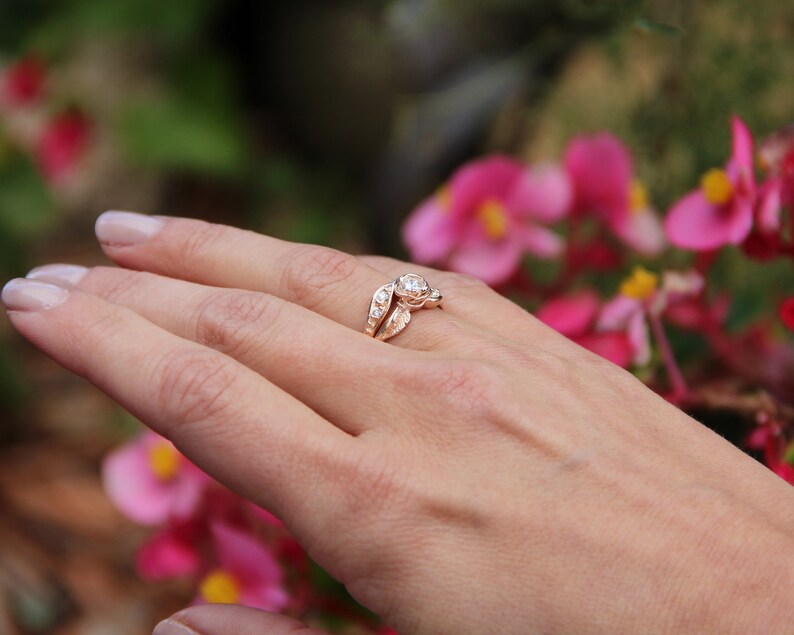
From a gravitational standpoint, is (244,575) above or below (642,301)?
below

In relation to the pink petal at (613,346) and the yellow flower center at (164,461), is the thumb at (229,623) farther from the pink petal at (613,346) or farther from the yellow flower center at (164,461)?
the pink petal at (613,346)

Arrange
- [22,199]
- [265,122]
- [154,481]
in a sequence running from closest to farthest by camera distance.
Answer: [154,481] → [22,199] → [265,122]

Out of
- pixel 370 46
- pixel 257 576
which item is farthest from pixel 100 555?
pixel 370 46

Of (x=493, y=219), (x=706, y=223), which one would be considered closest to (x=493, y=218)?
(x=493, y=219)

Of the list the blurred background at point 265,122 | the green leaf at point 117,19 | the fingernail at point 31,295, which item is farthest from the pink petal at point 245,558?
the green leaf at point 117,19

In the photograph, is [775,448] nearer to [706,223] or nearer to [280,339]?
[706,223]

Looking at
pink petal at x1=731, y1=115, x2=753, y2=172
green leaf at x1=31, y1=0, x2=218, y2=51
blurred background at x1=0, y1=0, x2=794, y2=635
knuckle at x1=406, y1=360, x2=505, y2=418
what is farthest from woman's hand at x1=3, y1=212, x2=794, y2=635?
green leaf at x1=31, y1=0, x2=218, y2=51

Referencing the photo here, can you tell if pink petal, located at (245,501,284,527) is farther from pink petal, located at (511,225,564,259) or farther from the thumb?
pink petal, located at (511,225,564,259)
